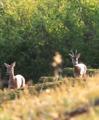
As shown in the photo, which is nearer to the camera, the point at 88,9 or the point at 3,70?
the point at 3,70

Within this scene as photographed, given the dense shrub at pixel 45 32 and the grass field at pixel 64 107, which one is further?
the dense shrub at pixel 45 32

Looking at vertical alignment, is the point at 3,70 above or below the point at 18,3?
below

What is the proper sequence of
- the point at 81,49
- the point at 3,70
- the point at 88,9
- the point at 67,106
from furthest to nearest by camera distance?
the point at 88,9
the point at 81,49
the point at 3,70
the point at 67,106

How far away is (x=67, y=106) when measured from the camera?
7.99 metres

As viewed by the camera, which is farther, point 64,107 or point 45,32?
point 45,32

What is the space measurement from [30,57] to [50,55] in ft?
6.80

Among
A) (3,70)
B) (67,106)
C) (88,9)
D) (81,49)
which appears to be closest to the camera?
(67,106)

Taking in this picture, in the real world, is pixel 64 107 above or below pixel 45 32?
below

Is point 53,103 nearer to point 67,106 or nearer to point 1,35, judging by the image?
point 67,106

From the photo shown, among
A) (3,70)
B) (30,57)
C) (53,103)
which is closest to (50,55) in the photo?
(30,57)

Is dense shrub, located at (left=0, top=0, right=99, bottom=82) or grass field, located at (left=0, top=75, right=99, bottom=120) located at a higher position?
dense shrub, located at (left=0, top=0, right=99, bottom=82)

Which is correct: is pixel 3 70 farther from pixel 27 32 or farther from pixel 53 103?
pixel 53 103

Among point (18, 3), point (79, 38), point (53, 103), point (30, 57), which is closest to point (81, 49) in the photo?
point (79, 38)

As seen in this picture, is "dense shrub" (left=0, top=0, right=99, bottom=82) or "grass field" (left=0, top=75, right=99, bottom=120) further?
"dense shrub" (left=0, top=0, right=99, bottom=82)
